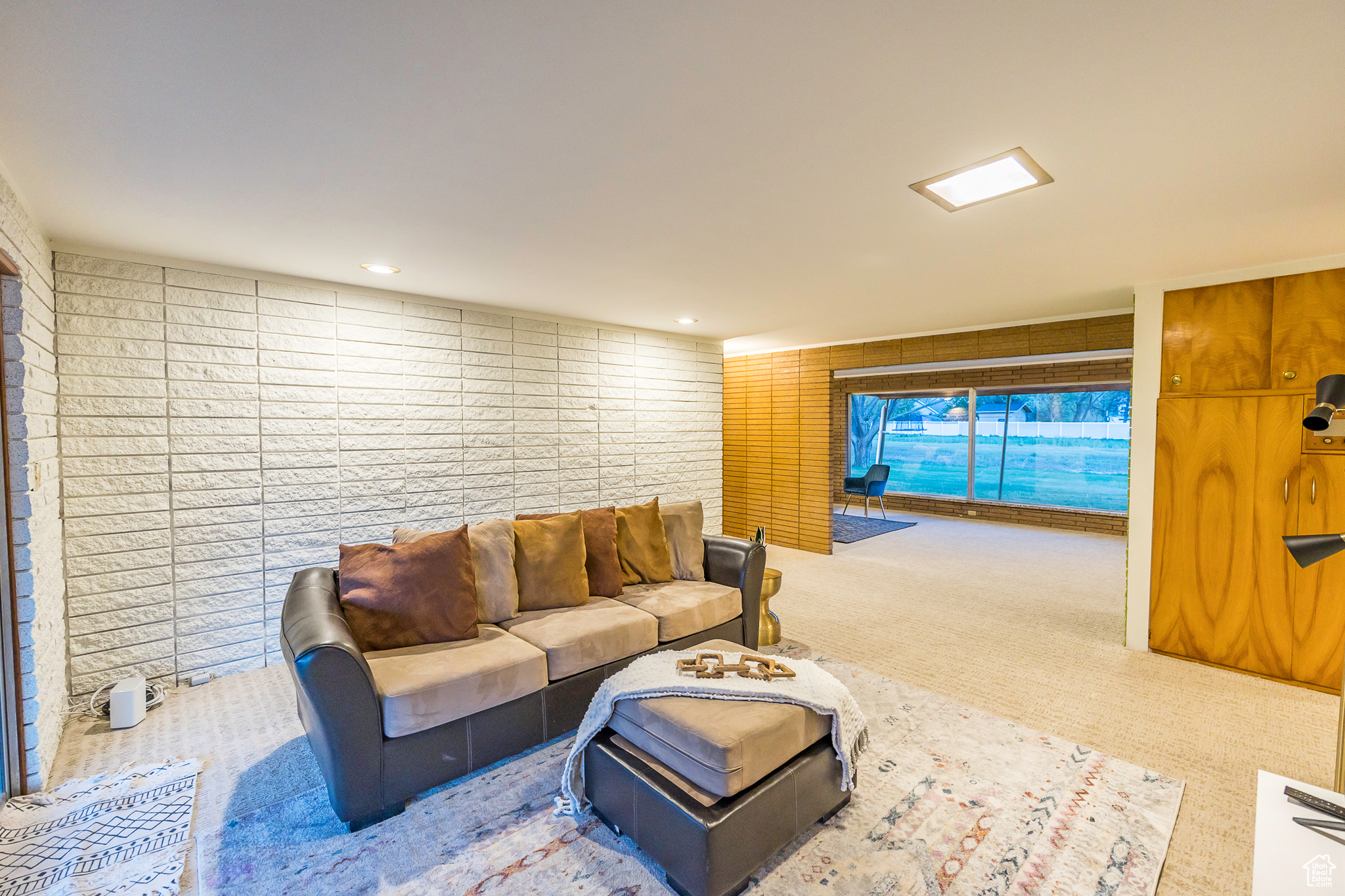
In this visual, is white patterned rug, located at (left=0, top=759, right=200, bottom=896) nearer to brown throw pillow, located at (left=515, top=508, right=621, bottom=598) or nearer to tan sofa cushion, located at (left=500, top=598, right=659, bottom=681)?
tan sofa cushion, located at (left=500, top=598, right=659, bottom=681)

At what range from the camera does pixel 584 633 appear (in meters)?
2.65

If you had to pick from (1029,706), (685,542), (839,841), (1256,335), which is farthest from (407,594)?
(1256,335)

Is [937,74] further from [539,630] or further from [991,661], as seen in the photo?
[991,661]

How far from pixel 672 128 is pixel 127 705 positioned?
3.54 m

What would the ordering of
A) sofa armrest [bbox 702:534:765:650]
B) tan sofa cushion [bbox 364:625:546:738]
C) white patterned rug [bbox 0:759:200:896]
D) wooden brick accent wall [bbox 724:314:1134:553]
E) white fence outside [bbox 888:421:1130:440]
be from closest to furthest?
white patterned rug [bbox 0:759:200:896], tan sofa cushion [bbox 364:625:546:738], sofa armrest [bbox 702:534:765:650], wooden brick accent wall [bbox 724:314:1134:553], white fence outside [bbox 888:421:1130:440]

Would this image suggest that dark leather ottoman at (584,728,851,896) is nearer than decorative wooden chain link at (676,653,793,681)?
Yes

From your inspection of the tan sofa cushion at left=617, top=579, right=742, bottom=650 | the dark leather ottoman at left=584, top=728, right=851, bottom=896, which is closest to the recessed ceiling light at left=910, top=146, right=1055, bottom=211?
the dark leather ottoman at left=584, top=728, right=851, bottom=896

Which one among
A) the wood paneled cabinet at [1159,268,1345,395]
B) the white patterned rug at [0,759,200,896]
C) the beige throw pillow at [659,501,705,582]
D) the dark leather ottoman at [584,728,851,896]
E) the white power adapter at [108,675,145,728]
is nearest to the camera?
the dark leather ottoman at [584,728,851,896]

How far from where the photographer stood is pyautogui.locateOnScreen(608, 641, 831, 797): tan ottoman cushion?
5.73 feet

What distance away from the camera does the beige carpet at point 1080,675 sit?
7.22 feet

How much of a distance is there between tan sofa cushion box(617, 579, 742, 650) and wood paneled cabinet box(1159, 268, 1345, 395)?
307 centimetres

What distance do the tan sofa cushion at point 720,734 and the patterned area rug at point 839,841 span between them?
Result: 0.36 meters

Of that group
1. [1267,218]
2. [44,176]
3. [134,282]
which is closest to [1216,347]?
[1267,218]

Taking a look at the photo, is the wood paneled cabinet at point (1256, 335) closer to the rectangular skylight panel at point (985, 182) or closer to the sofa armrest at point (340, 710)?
the rectangular skylight panel at point (985, 182)
